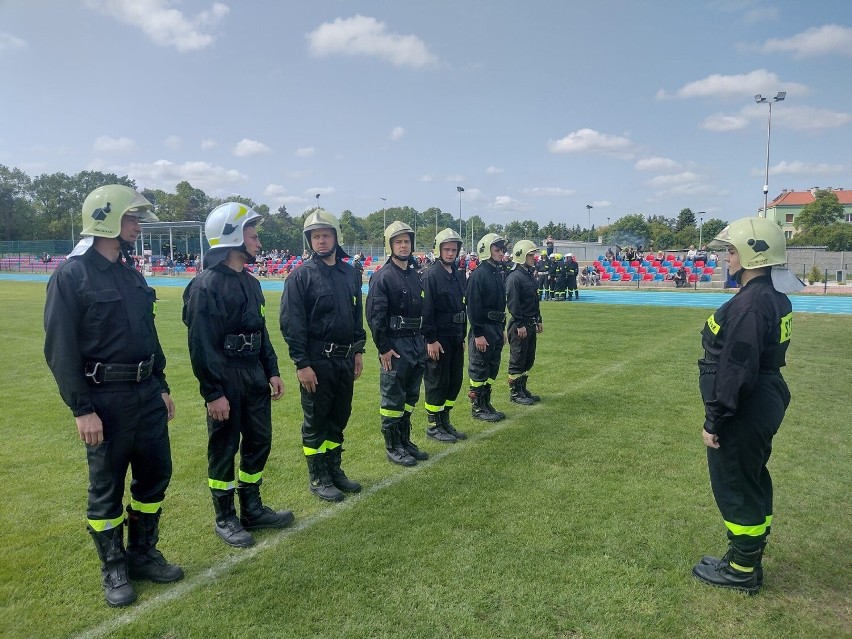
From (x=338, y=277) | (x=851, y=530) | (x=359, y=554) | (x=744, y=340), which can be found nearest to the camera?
(x=744, y=340)

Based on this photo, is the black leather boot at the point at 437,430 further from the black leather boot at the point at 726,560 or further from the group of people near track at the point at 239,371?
the black leather boot at the point at 726,560

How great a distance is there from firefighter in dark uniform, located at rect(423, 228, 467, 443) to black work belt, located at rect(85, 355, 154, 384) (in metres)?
3.32

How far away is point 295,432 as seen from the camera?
21.3 feet

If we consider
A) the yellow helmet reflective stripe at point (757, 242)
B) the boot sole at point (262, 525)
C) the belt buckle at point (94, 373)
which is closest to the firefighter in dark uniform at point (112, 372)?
the belt buckle at point (94, 373)

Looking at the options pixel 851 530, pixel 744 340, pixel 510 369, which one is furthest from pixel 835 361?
pixel 744 340

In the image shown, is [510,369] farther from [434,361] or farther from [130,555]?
[130,555]

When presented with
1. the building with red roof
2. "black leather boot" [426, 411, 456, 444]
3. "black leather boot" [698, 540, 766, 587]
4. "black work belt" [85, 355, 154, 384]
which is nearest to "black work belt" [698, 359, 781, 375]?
"black leather boot" [698, 540, 766, 587]

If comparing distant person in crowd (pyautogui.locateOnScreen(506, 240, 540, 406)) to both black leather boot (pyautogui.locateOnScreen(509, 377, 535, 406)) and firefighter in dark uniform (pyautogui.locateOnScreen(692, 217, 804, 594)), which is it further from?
firefighter in dark uniform (pyautogui.locateOnScreen(692, 217, 804, 594))

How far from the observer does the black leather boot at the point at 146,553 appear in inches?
139

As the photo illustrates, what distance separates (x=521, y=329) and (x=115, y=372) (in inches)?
222

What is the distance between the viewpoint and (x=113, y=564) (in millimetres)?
3389

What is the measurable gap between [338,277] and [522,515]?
98.2 inches

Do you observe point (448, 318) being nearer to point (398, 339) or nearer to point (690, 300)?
point (398, 339)

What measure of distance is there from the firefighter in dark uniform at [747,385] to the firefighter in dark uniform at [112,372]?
11.2 feet
